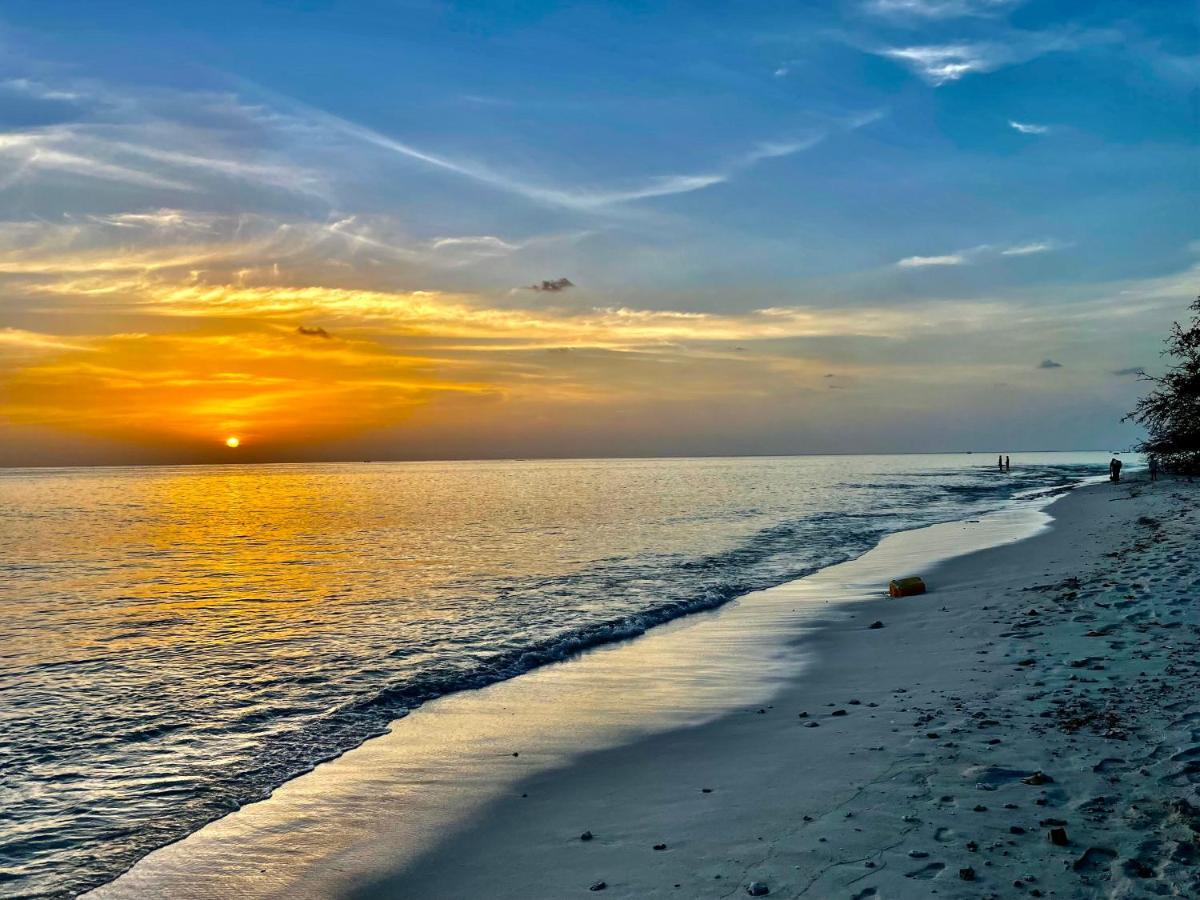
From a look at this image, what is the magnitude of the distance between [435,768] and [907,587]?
14.5 meters

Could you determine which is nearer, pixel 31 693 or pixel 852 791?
pixel 852 791

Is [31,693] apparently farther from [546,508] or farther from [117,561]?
[546,508]

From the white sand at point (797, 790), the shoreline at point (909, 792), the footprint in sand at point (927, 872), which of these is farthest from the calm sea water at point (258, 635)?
the footprint in sand at point (927, 872)

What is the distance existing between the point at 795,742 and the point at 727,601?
12259 millimetres

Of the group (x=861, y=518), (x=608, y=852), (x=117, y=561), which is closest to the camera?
(x=608, y=852)

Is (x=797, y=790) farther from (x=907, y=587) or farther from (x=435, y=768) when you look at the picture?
(x=907, y=587)

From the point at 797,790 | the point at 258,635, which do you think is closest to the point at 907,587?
the point at 797,790

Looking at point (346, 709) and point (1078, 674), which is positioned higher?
point (1078, 674)

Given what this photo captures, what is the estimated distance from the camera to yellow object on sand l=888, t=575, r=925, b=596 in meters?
20.0

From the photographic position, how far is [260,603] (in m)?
23.3

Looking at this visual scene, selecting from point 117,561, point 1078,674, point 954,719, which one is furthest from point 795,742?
point 117,561

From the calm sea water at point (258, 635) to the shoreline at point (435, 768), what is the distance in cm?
52

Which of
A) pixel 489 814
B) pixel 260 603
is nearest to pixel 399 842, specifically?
pixel 489 814

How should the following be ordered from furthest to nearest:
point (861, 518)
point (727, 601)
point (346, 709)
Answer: point (861, 518), point (727, 601), point (346, 709)
